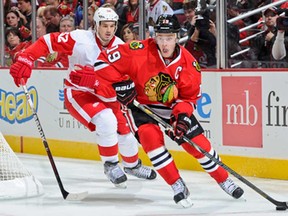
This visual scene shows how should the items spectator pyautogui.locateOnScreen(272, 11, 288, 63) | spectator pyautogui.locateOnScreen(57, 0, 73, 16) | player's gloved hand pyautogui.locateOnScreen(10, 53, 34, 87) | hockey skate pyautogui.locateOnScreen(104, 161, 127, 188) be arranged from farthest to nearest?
spectator pyautogui.locateOnScreen(57, 0, 73, 16), spectator pyautogui.locateOnScreen(272, 11, 288, 63), hockey skate pyautogui.locateOnScreen(104, 161, 127, 188), player's gloved hand pyautogui.locateOnScreen(10, 53, 34, 87)

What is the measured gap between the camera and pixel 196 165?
7133mm

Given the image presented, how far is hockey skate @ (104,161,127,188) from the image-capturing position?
608cm

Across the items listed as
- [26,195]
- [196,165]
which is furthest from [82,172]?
[26,195]

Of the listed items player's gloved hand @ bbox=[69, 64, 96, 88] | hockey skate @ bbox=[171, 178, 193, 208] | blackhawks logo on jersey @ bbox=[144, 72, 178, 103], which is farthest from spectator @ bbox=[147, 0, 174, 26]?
hockey skate @ bbox=[171, 178, 193, 208]

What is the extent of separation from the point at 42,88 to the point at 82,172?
1484 millimetres

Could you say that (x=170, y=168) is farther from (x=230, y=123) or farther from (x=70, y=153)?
(x=70, y=153)

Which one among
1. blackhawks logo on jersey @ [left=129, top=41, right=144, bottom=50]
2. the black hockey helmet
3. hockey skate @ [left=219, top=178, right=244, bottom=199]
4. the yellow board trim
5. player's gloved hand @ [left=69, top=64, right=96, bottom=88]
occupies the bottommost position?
the yellow board trim

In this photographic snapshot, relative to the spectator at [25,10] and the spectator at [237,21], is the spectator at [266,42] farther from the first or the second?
the spectator at [25,10]

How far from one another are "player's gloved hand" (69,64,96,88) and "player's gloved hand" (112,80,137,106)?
0.99m

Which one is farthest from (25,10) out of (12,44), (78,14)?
(78,14)

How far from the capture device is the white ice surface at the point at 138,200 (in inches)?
202

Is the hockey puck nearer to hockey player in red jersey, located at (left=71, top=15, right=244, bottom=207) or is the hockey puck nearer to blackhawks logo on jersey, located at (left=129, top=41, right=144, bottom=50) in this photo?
hockey player in red jersey, located at (left=71, top=15, right=244, bottom=207)

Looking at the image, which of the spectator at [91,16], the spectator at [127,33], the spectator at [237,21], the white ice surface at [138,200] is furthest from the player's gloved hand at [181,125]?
the spectator at [91,16]

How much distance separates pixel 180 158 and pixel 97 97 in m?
1.20
